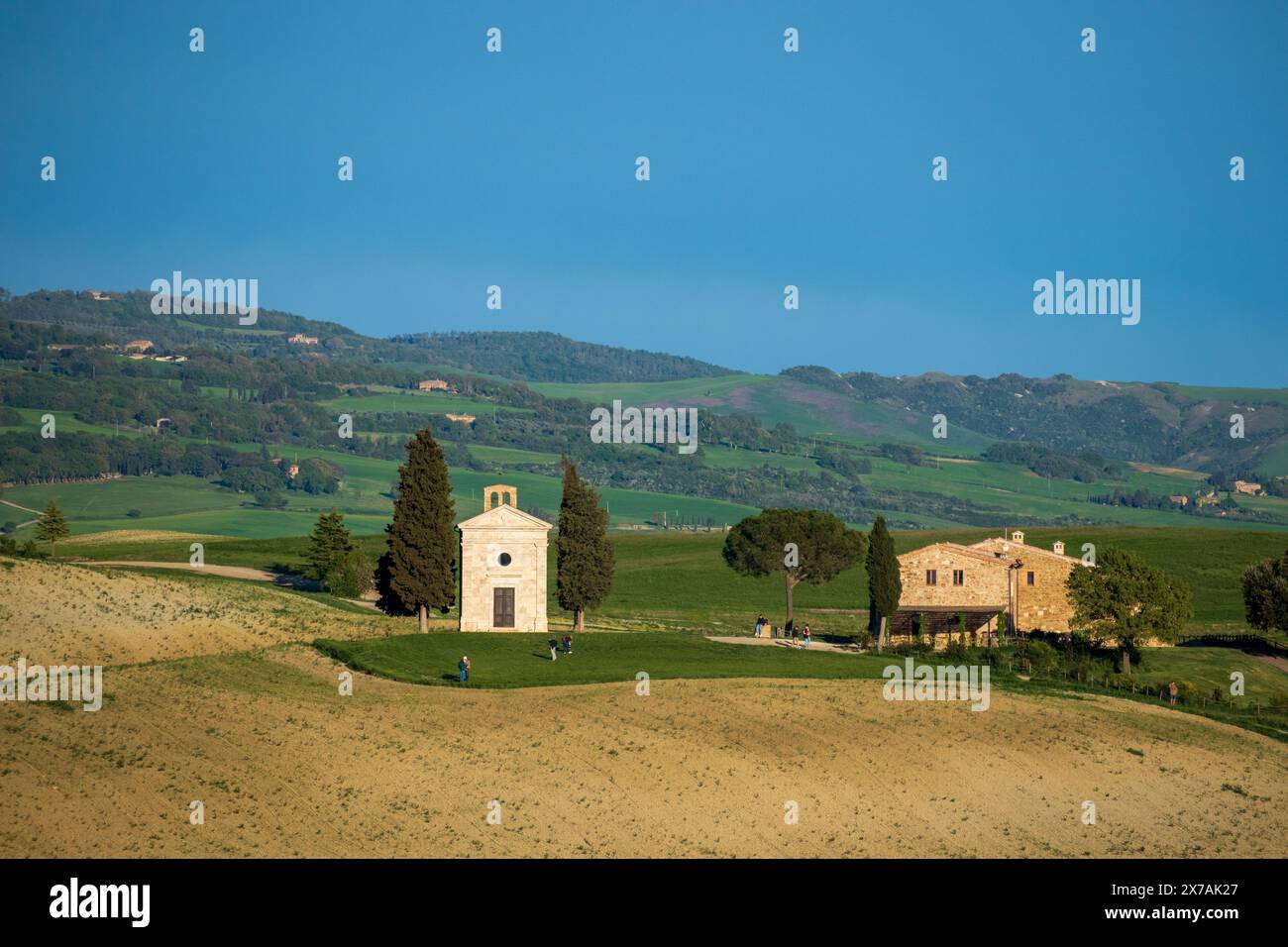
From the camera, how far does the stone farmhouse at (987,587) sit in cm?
8825

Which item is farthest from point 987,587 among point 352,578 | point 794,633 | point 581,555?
point 352,578

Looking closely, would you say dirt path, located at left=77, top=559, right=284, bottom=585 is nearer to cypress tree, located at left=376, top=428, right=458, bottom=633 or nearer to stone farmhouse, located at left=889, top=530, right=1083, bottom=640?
cypress tree, located at left=376, top=428, right=458, bottom=633

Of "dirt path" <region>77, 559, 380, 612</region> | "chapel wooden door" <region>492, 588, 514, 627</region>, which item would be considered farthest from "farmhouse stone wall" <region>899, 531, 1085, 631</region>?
"dirt path" <region>77, 559, 380, 612</region>

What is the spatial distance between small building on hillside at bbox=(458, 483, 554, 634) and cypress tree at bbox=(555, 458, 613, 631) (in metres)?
4.17

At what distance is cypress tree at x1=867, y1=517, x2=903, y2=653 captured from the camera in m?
82.4

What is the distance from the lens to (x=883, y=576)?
3248 inches

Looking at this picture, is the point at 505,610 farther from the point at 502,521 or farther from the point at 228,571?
the point at 228,571

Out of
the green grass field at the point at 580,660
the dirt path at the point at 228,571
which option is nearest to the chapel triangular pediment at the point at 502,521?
the green grass field at the point at 580,660

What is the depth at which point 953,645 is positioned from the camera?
80375 millimetres

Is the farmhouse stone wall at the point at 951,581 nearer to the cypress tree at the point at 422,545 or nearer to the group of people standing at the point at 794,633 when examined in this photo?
the group of people standing at the point at 794,633

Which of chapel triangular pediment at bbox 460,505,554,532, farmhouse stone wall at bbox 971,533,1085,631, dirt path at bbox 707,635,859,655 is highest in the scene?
chapel triangular pediment at bbox 460,505,554,532

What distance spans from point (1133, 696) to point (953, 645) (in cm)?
1298
